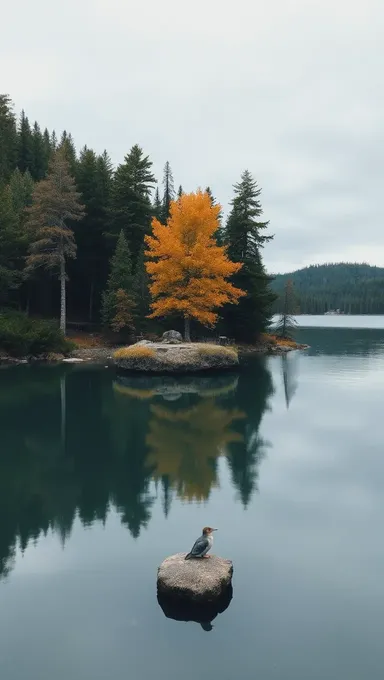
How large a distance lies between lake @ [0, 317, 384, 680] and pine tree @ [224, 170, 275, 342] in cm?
2554

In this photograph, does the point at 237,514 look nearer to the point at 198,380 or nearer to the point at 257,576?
the point at 257,576

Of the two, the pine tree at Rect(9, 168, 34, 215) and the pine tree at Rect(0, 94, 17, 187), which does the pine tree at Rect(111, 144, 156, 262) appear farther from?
the pine tree at Rect(0, 94, 17, 187)

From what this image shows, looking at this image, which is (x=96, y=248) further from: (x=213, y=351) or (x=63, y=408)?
(x=63, y=408)

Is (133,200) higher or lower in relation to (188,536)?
higher

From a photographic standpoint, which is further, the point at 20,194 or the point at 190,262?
the point at 20,194

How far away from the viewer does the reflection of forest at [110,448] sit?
10859mm

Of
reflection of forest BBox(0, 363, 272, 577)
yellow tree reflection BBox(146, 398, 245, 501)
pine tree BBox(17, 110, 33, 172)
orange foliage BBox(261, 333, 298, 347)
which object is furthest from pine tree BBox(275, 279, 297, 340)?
pine tree BBox(17, 110, 33, 172)

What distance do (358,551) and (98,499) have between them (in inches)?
231

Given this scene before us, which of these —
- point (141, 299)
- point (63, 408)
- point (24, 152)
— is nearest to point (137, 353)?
point (63, 408)

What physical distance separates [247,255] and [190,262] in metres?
12.8

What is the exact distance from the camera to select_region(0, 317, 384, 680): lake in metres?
6.30

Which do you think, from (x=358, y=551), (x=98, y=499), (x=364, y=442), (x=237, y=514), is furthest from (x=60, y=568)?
(x=364, y=442)

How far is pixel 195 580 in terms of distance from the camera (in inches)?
289

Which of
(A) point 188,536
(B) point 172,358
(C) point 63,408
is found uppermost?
(B) point 172,358
